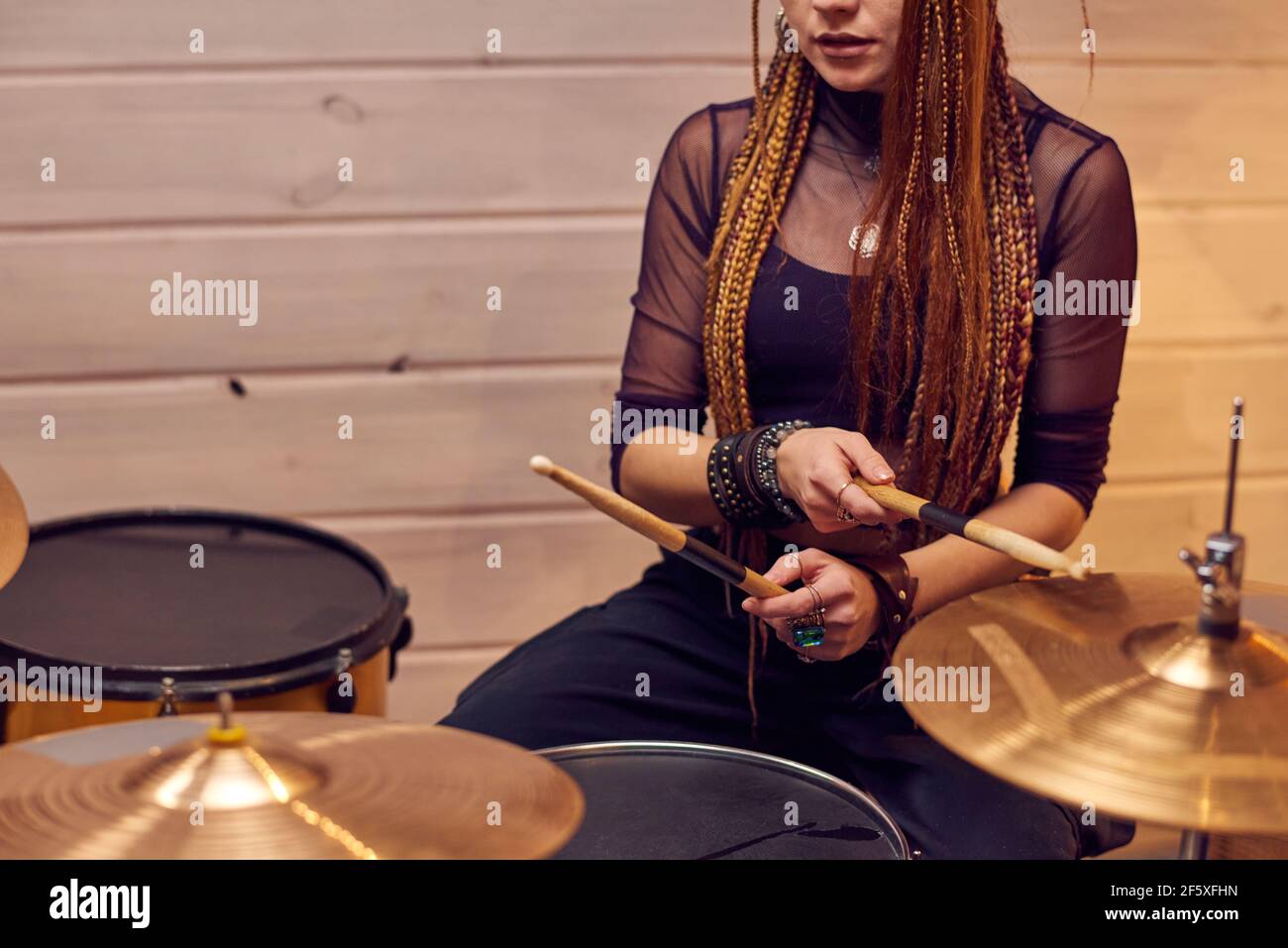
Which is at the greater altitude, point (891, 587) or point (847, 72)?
point (847, 72)

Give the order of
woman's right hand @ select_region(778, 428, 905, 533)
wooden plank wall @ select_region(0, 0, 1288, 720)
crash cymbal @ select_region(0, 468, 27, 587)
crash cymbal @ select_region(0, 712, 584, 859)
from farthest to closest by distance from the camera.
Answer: wooden plank wall @ select_region(0, 0, 1288, 720) < woman's right hand @ select_region(778, 428, 905, 533) < crash cymbal @ select_region(0, 468, 27, 587) < crash cymbal @ select_region(0, 712, 584, 859)

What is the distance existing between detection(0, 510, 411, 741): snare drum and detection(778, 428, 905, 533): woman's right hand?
0.45m

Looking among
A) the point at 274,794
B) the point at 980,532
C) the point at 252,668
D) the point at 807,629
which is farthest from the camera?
the point at 252,668

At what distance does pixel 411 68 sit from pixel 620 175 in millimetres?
280

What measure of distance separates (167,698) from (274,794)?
21.0 inches

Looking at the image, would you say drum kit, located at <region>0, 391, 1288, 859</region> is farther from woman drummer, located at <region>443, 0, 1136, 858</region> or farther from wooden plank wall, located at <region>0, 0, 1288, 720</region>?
wooden plank wall, located at <region>0, 0, 1288, 720</region>

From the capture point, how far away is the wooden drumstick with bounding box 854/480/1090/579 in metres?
0.99

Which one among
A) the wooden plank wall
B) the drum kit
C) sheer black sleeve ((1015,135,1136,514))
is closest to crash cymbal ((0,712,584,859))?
the drum kit

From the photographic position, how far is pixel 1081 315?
142 centimetres

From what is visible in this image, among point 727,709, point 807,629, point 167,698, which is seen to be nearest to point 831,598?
point 807,629

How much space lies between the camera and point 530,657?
1.46 metres

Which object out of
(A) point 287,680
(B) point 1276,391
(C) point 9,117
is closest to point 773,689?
(A) point 287,680

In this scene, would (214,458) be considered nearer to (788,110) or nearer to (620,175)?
(620,175)

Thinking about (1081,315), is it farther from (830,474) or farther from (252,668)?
(252,668)
